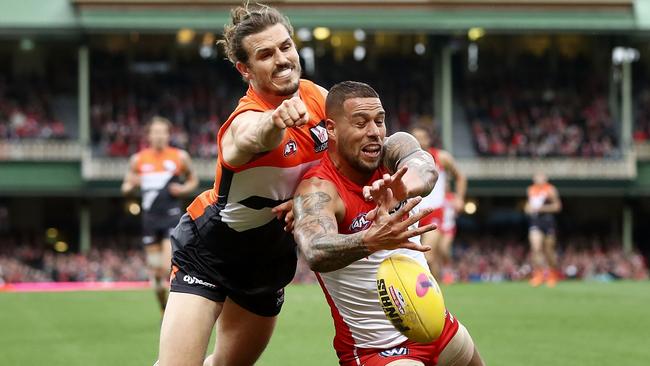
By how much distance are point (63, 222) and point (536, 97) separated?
17.1 m

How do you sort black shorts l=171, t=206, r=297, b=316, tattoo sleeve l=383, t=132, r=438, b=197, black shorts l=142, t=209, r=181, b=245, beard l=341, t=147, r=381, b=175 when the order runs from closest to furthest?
tattoo sleeve l=383, t=132, r=438, b=197 < beard l=341, t=147, r=381, b=175 < black shorts l=171, t=206, r=297, b=316 < black shorts l=142, t=209, r=181, b=245

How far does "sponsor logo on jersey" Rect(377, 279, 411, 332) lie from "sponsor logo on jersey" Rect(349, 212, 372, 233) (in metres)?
0.39

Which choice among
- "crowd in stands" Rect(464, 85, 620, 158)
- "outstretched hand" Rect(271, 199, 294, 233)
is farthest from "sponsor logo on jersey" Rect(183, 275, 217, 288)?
"crowd in stands" Rect(464, 85, 620, 158)

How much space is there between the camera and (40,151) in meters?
36.3

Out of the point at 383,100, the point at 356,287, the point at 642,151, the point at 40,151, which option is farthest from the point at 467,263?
the point at 356,287

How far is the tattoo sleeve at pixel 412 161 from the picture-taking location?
238 inches

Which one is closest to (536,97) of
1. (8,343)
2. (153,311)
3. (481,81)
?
(481,81)

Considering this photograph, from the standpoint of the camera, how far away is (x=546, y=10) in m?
37.6

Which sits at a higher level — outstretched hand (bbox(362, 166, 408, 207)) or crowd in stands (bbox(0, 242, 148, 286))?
outstretched hand (bbox(362, 166, 408, 207))

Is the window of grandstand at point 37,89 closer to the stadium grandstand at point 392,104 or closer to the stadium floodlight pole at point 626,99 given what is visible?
the stadium grandstand at point 392,104

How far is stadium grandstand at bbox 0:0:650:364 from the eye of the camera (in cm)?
3612

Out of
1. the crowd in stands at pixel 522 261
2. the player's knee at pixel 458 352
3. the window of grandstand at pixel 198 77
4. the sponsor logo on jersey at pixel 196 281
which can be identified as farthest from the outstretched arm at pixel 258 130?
the window of grandstand at pixel 198 77

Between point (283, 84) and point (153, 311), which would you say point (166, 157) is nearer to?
point (153, 311)

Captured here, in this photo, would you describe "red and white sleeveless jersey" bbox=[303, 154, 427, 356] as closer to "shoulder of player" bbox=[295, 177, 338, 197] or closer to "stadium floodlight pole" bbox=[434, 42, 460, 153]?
"shoulder of player" bbox=[295, 177, 338, 197]
